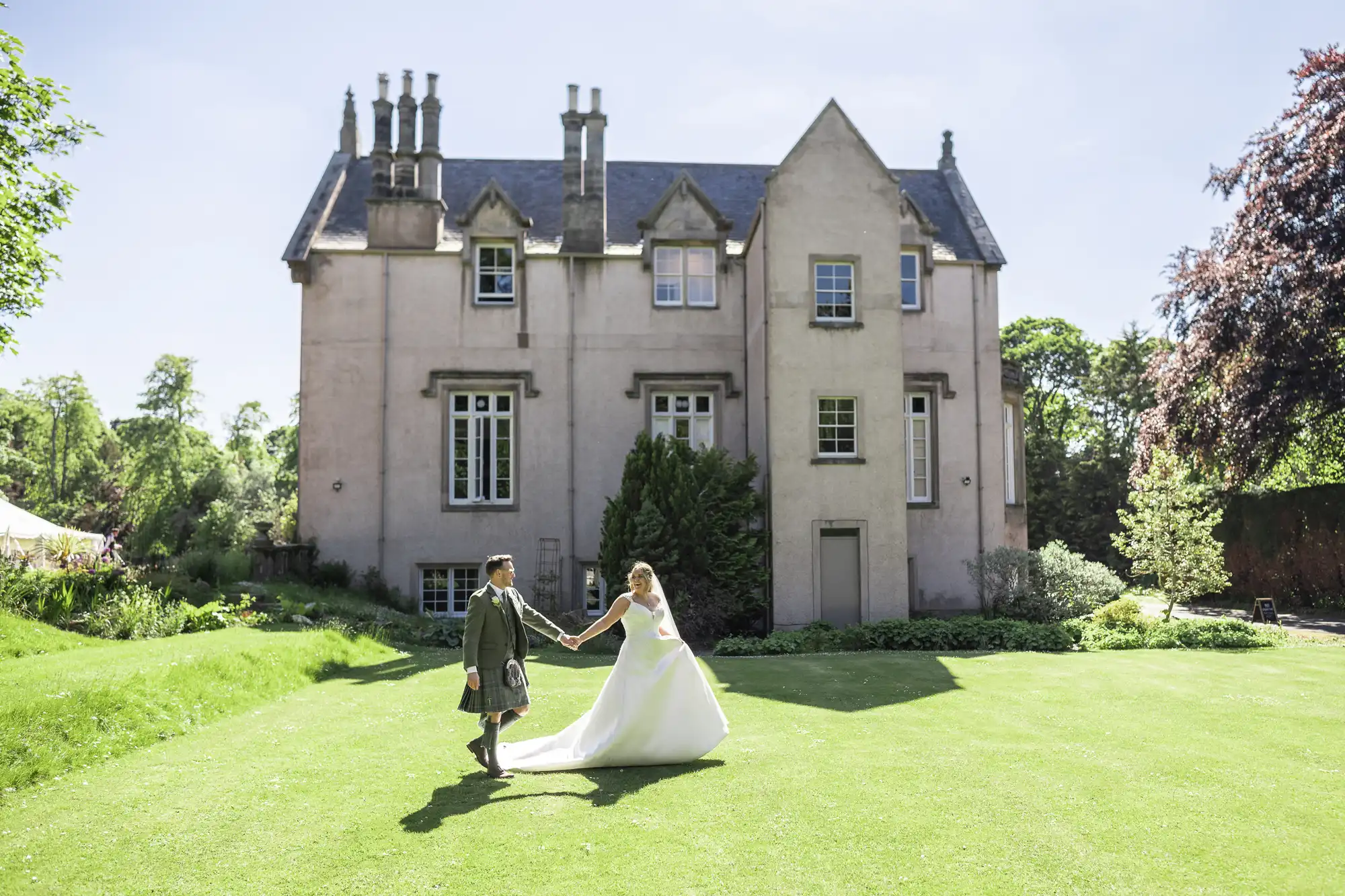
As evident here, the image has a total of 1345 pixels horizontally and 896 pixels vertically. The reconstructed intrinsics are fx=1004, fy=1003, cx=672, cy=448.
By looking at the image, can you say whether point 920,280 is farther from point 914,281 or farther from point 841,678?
point 841,678

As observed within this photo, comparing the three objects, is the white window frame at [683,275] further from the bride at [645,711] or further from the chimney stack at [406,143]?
→ the bride at [645,711]

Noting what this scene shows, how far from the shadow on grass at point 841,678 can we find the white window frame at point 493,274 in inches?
467

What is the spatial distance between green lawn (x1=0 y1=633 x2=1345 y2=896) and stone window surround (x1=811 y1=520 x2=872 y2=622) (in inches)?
348

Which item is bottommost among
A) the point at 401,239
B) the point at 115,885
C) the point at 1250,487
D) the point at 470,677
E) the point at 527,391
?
the point at 115,885

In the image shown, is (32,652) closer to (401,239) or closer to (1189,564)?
(401,239)

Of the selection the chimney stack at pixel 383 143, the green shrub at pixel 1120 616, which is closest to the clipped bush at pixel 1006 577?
the green shrub at pixel 1120 616

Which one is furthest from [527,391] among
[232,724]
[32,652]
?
[232,724]

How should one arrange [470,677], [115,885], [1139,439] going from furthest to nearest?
[1139,439], [470,677], [115,885]

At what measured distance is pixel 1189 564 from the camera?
23047 millimetres

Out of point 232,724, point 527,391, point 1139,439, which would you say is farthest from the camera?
point 1139,439

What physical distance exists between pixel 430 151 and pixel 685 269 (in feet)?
23.8

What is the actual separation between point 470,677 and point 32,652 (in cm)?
882

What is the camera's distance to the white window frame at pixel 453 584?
2489 centimetres

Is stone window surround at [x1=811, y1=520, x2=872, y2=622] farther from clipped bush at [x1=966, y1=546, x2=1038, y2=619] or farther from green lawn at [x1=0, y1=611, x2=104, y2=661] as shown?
green lawn at [x1=0, y1=611, x2=104, y2=661]
